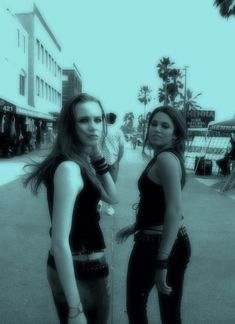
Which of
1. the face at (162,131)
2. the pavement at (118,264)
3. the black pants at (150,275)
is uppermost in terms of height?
the face at (162,131)

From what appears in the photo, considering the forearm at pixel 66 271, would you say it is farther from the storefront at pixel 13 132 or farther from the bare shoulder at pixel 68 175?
the storefront at pixel 13 132

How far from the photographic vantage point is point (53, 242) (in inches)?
85.1

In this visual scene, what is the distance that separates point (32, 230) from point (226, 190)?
808 centimetres

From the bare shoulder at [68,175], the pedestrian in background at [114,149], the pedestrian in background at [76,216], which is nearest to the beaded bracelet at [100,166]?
the pedestrian in background at [76,216]

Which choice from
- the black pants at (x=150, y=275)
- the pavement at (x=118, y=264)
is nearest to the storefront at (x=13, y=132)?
the pavement at (x=118, y=264)

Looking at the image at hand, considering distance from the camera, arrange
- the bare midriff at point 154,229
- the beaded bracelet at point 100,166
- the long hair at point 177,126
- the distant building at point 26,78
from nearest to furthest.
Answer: the beaded bracelet at point 100,166 < the bare midriff at point 154,229 < the long hair at point 177,126 < the distant building at point 26,78

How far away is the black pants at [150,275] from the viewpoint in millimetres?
2979

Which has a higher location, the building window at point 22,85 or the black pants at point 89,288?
the building window at point 22,85

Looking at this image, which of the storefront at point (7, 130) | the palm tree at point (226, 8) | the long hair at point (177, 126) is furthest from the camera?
the storefront at point (7, 130)

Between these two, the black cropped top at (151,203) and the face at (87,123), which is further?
the black cropped top at (151,203)

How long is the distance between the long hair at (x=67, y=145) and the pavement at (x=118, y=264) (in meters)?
0.89

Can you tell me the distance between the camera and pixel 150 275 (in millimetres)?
3023

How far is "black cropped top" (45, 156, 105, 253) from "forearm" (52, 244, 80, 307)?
6.6 inches

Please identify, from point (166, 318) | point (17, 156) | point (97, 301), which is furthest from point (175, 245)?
point (17, 156)
